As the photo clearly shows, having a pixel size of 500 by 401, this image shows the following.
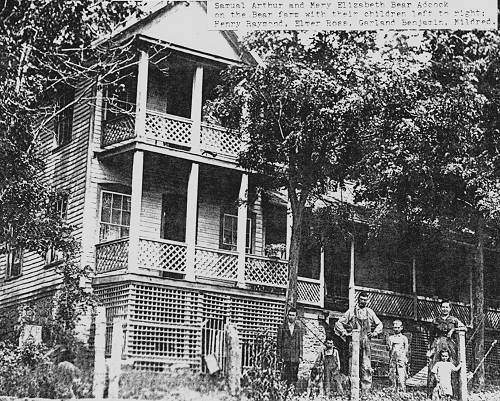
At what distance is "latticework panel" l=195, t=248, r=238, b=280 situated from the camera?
20.5 meters

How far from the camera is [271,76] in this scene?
18.4m

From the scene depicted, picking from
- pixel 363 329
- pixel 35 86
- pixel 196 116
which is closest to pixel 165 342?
pixel 363 329

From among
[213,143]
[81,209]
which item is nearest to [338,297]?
[213,143]

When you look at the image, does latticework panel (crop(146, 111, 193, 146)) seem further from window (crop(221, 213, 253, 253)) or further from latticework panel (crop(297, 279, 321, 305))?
latticework panel (crop(297, 279, 321, 305))

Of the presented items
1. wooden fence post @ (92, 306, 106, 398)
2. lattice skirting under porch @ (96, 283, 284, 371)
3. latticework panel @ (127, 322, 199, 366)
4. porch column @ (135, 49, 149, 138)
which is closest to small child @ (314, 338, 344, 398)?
lattice skirting under porch @ (96, 283, 284, 371)

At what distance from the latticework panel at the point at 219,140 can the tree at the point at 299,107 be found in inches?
63.7

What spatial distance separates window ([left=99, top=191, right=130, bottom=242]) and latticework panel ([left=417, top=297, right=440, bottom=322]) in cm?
923

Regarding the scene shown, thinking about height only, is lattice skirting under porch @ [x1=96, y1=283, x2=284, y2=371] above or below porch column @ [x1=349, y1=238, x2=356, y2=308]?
below

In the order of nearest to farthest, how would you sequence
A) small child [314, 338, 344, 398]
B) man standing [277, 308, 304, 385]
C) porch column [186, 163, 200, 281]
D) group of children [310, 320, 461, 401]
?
group of children [310, 320, 461, 401], small child [314, 338, 344, 398], man standing [277, 308, 304, 385], porch column [186, 163, 200, 281]

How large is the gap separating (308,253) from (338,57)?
8010 mm

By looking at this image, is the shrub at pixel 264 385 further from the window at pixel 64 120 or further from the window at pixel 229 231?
the window at pixel 64 120

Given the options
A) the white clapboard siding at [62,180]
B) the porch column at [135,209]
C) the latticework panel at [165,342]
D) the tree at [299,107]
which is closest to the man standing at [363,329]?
the tree at [299,107]

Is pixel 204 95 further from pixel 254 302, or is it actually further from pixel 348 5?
pixel 348 5

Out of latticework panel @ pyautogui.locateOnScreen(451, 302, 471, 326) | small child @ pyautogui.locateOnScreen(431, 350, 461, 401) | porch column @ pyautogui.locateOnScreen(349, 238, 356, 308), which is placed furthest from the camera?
latticework panel @ pyautogui.locateOnScreen(451, 302, 471, 326)
